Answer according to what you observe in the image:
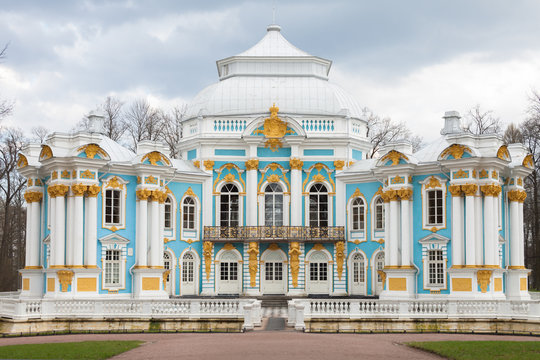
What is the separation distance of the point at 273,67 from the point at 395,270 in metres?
12.3

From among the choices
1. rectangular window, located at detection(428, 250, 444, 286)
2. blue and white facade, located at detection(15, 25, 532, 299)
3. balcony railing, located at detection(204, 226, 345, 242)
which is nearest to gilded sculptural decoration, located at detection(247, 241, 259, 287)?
blue and white facade, located at detection(15, 25, 532, 299)

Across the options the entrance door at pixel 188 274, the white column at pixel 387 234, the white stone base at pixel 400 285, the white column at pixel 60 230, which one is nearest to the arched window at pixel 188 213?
the entrance door at pixel 188 274

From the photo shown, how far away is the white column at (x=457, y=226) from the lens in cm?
2925

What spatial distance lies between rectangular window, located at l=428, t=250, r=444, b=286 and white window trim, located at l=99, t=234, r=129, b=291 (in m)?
11.8

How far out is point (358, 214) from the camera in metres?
34.4

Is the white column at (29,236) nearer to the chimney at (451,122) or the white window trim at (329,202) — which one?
the white window trim at (329,202)

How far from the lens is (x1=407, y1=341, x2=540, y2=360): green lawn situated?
1693 centimetres

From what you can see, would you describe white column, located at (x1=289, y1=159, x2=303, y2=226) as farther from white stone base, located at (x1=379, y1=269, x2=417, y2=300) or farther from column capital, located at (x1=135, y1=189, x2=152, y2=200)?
column capital, located at (x1=135, y1=189, x2=152, y2=200)

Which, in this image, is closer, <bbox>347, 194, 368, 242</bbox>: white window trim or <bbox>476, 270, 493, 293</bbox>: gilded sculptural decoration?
<bbox>476, 270, 493, 293</bbox>: gilded sculptural decoration

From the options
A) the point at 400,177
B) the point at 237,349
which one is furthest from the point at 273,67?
the point at 237,349

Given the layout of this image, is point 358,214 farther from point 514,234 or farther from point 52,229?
point 52,229

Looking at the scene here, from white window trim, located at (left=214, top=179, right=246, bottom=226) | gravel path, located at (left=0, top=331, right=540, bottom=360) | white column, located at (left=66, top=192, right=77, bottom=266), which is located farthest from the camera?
white window trim, located at (left=214, top=179, right=246, bottom=226)

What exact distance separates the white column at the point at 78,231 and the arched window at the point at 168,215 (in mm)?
4753

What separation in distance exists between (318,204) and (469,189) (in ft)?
26.2
